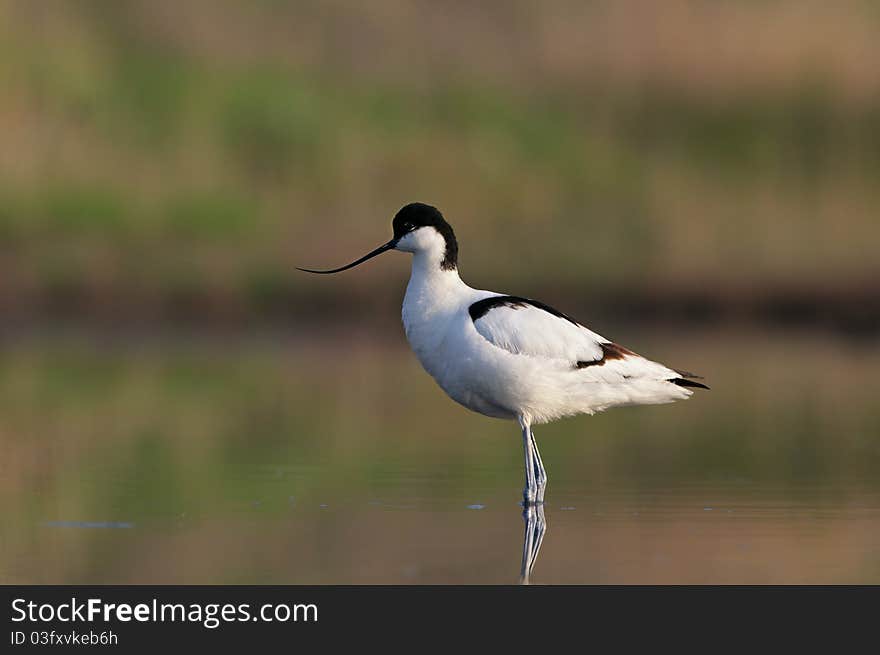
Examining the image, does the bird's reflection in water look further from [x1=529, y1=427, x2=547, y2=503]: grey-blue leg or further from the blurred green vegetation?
the blurred green vegetation

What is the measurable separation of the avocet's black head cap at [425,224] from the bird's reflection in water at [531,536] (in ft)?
4.89

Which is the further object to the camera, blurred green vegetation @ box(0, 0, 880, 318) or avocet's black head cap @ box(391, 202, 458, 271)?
blurred green vegetation @ box(0, 0, 880, 318)

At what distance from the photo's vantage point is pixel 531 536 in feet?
24.6

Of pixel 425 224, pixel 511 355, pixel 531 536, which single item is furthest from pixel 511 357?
pixel 531 536

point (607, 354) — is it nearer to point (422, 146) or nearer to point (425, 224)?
point (425, 224)

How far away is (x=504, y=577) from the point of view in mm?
6613

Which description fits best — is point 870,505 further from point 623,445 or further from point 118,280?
point 118,280

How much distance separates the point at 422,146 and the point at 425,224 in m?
18.4

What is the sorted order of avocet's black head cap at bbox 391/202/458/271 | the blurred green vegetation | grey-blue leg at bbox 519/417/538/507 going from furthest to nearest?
the blurred green vegetation → avocet's black head cap at bbox 391/202/458/271 → grey-blue leg at bbox 519/417/538/507

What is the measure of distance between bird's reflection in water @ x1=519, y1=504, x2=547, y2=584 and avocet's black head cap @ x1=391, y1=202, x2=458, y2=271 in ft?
4.89

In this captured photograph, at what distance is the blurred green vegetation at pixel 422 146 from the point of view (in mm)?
23953

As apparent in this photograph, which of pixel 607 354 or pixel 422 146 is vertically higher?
pixel 422 146

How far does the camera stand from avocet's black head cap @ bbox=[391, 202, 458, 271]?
30.1 ft

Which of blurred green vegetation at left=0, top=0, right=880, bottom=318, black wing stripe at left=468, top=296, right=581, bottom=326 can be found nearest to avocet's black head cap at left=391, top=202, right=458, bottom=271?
black wing stripe at left=468, top=296, right=581, bottom=326
